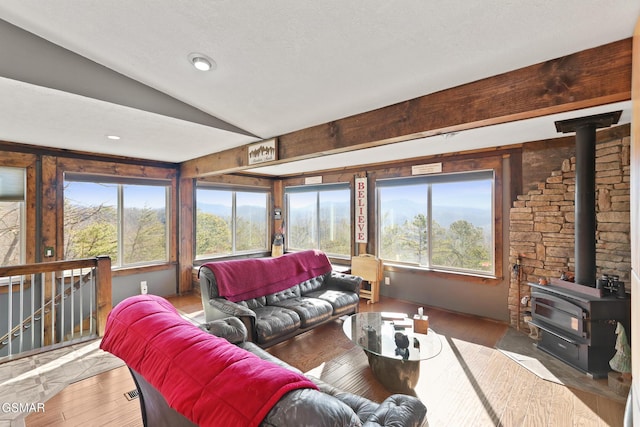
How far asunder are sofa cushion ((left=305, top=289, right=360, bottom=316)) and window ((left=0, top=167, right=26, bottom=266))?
12.6 feet

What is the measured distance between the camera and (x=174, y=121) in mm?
2668

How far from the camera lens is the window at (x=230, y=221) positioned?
18.4 ft

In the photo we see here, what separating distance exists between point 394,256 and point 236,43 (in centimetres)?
425

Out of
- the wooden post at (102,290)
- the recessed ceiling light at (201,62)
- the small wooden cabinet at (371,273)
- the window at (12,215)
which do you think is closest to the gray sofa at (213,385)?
the recessed ceiling light at (201,62)

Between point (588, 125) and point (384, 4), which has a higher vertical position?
point (384, 4)

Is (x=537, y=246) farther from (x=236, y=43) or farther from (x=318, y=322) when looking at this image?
(x=236, y=43)

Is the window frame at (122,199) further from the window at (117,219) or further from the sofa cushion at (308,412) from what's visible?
the sofa cushion at (308,412)

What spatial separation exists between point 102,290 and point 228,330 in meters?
1.94

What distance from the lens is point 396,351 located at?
239 cm

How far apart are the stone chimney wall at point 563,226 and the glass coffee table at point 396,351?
1.92 metres

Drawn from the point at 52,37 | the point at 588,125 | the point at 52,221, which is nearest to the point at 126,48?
the point at 52,37

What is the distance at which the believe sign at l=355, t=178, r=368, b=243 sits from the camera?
535 centimetres

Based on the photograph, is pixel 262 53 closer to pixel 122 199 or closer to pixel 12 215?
pixel 122 199

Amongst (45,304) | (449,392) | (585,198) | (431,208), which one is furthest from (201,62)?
(45,304)
